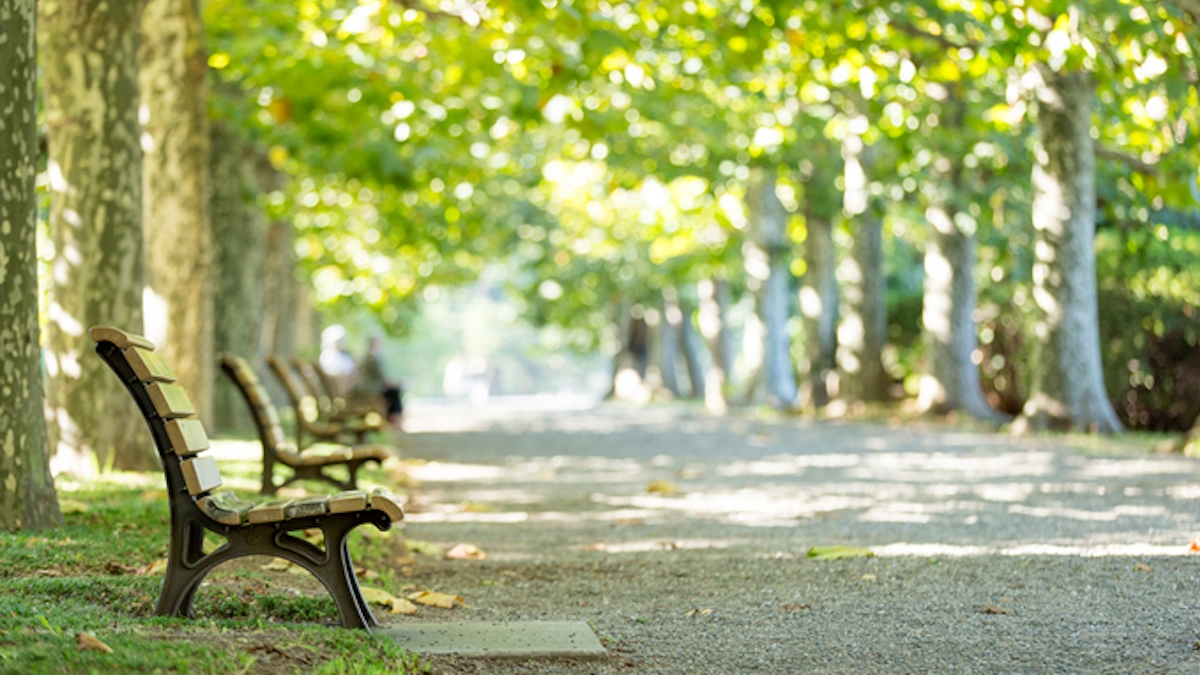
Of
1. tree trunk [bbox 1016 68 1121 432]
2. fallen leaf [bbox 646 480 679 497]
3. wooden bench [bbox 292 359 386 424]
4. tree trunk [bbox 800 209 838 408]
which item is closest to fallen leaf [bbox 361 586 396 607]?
fallen leaf [bbox 646 480 679 497]

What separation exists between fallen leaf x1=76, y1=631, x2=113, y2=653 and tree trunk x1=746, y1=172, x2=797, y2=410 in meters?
24.7

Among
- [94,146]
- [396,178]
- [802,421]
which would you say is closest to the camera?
[94,146]

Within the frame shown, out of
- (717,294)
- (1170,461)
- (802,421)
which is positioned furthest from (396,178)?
(717,294)

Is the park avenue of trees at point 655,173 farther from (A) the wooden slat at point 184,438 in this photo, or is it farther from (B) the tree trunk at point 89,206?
(A) the wooden slat at point 184,438

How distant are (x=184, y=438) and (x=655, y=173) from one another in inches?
751

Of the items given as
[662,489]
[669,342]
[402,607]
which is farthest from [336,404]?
[669,342]

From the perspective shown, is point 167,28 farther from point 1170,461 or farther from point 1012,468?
point 1170,461

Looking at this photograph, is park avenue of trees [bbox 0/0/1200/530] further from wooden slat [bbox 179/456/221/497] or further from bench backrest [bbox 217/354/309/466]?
wooden slat [bbox 179/456/221/497]

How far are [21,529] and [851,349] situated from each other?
1927 centimetres

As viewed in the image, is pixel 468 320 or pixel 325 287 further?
pixel 468 320

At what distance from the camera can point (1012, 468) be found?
42.5 feet

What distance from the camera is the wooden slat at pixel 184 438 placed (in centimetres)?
505

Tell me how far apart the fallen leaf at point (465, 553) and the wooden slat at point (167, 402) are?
2.79 meters

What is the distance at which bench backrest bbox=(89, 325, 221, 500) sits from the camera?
16.7ft
